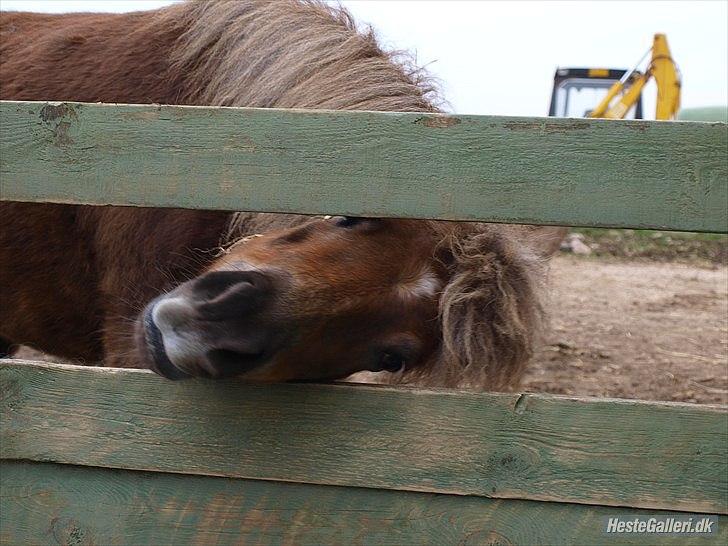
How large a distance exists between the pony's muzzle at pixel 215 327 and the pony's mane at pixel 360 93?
0.50m

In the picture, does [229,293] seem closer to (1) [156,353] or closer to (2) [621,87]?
(1) [156,353]

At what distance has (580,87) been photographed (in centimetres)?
1432

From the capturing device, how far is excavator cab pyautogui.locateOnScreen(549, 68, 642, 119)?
14.0m

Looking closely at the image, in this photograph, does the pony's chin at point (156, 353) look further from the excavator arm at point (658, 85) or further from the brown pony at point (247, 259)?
the excavator arm at point (658, 85)

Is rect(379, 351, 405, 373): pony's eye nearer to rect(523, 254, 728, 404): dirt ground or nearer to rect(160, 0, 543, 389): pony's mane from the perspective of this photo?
rect(160, 0, 543, 389): pony's mane

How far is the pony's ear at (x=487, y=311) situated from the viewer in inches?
77.7

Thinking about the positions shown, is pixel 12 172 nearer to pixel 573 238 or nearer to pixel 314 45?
pixel 314 45

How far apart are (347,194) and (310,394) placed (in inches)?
18.4

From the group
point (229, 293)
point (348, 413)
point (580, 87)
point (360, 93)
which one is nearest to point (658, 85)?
point (580, 87)

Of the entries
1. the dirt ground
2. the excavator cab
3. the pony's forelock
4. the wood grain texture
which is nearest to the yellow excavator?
the excavator cab

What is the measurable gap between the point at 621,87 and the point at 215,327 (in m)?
12.3

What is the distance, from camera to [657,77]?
1234 centimetres

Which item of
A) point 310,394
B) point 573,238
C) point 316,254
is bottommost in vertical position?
point 573,238

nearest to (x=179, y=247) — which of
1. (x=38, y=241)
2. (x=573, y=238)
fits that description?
(x=38, y=241)
